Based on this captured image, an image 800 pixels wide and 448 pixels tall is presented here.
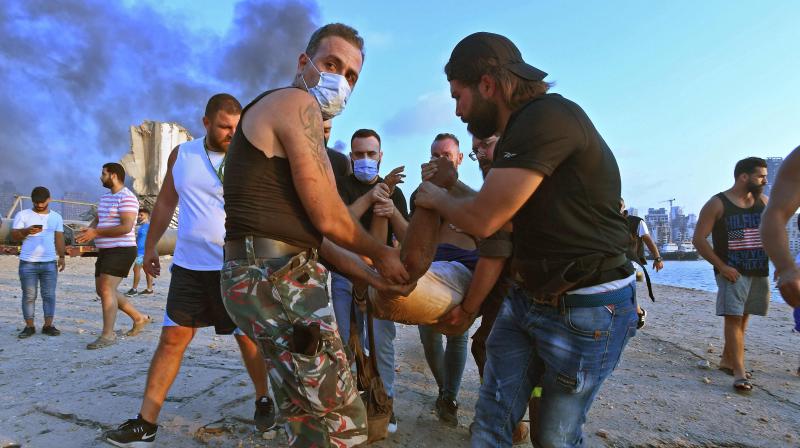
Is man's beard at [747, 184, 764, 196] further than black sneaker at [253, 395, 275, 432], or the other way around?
man's beard at [747, 184, 764, 196]

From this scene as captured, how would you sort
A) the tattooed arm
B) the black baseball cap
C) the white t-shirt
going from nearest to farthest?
the tattooed arm, the black baseball cap, the white t-shirt

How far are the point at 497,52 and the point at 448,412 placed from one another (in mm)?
2597

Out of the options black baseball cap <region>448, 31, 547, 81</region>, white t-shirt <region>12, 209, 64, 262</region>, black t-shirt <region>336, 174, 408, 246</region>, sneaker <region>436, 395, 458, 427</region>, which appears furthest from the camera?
white t-shirt <region>12, 209, 64, 262</region>

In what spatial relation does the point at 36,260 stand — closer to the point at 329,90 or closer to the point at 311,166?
the point at 329,90

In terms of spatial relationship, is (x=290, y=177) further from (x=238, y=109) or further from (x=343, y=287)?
(x=343, y=287)

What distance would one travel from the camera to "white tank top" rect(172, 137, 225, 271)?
10.1ft

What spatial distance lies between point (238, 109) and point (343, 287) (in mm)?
1636

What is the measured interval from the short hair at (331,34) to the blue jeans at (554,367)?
60.1 inches

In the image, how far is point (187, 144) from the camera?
3.37 meters

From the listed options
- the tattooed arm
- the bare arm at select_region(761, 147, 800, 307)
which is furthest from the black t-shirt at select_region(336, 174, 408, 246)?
the bare arm at select_region(761, 147, 800, 307)

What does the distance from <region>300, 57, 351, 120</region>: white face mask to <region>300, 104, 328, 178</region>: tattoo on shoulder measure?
0.36 metres

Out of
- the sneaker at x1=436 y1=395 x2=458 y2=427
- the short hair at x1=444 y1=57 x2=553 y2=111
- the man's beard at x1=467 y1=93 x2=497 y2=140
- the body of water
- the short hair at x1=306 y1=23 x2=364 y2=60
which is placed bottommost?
the body of water

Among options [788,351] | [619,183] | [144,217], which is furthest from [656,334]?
[144,217]

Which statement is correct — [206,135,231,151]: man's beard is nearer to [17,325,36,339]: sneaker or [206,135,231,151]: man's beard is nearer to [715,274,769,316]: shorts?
[17,325,36,339]: sneaker
